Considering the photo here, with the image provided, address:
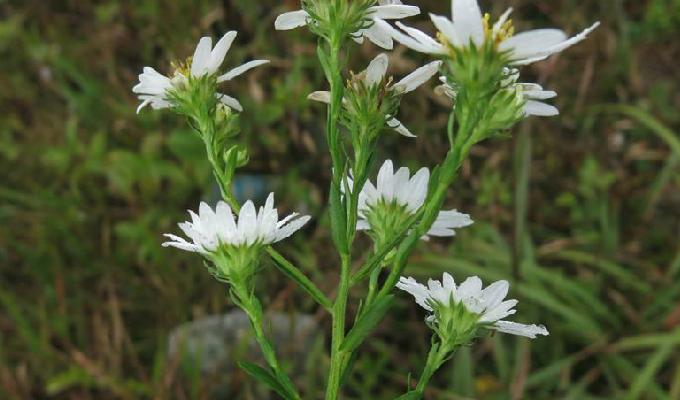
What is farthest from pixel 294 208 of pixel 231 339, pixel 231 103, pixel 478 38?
pixel 478 38

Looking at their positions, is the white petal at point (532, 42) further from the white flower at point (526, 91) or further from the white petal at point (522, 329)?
the white petal at point (522, 329)

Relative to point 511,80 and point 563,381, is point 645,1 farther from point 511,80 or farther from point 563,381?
point 511,80

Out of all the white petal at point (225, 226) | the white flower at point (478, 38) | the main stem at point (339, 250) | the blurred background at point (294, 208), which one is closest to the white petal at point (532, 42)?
the white flower at point (478, 38)

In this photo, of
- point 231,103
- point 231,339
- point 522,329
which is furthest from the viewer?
point 231,339

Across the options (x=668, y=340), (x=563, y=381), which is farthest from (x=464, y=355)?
(x=668, y=340)

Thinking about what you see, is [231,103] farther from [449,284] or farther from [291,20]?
[449,284]

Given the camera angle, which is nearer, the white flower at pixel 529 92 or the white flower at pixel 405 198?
the white flower at pixel 529 92
